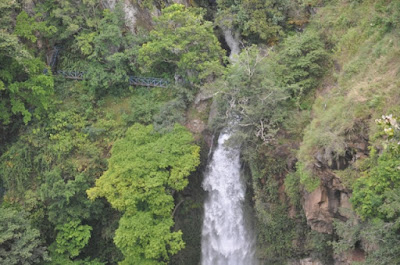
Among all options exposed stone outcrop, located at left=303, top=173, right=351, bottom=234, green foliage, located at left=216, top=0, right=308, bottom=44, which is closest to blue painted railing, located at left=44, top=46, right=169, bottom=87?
green foliage, located at left=216, top=0, right=308, bottom=44

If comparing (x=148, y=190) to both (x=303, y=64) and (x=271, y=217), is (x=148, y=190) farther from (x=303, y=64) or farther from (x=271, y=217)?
(x=303, y=64)

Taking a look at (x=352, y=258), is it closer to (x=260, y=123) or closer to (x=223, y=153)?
(x=260, y=123)

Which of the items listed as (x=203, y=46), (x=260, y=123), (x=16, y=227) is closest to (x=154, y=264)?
(x=16, y=227)

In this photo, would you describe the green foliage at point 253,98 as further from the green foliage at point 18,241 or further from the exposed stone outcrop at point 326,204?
the green foliage at point 18,241

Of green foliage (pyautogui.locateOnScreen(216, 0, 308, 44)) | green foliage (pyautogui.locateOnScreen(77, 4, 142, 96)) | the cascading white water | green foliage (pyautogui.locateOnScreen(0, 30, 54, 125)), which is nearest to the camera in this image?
the cascading white water

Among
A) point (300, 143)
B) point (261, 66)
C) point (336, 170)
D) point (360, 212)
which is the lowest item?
point (360, 212)

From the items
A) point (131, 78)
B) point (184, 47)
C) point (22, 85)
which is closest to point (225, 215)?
point (184, 47)

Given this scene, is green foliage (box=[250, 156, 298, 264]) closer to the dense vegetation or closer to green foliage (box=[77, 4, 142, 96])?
the dense vegetation

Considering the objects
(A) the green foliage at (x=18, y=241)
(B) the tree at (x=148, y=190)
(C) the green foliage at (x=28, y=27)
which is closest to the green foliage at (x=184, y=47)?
(B) the tree at (x=148, y=190)
